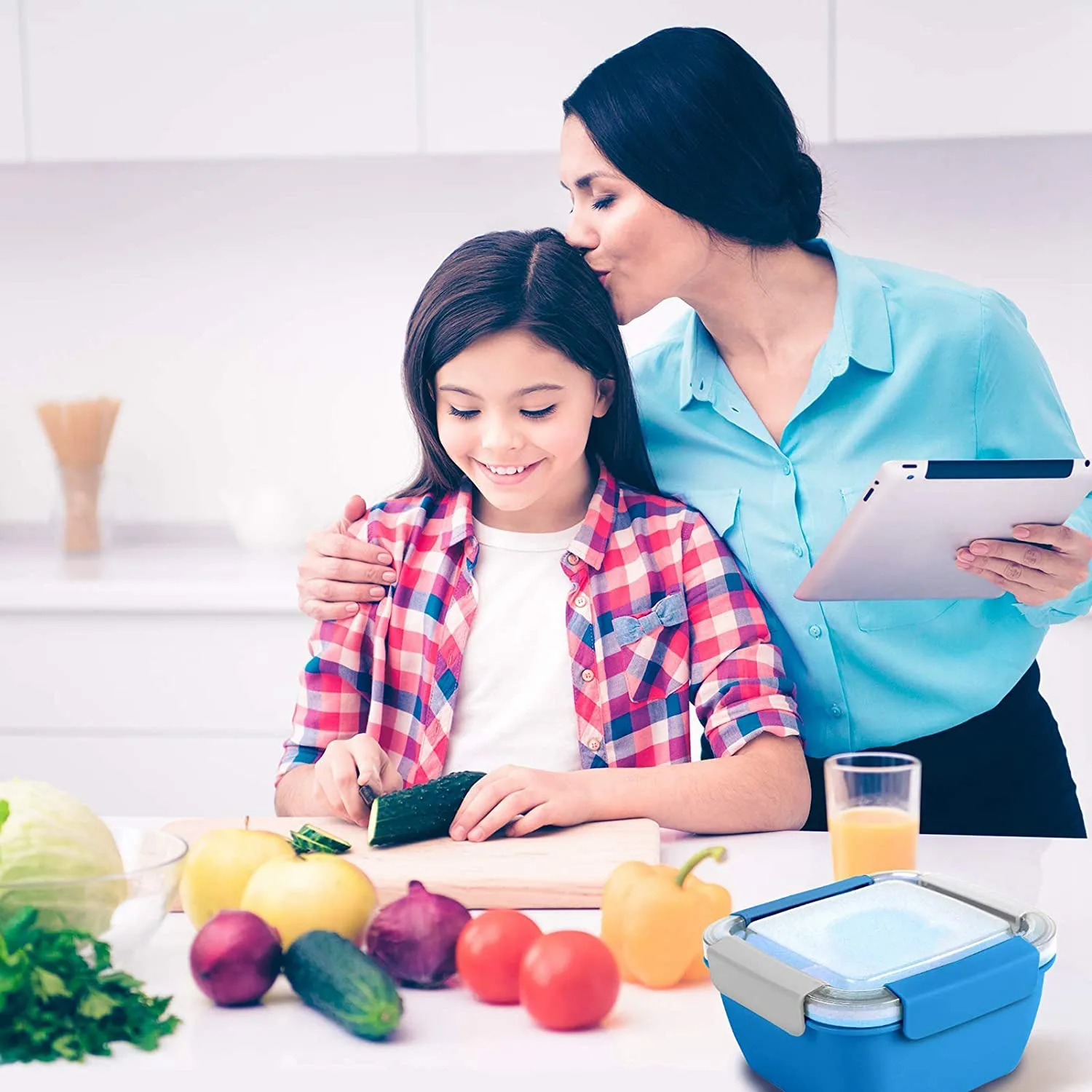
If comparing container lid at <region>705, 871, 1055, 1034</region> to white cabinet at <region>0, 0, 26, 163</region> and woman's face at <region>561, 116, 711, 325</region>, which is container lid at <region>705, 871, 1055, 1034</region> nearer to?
woman's face at <region>561, 116, 711, 325</region>

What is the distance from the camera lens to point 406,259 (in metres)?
3.26

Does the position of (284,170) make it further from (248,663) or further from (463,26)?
(248,663)

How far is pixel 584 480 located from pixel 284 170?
1919 mm

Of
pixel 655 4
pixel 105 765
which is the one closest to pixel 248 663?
pixel 105 765

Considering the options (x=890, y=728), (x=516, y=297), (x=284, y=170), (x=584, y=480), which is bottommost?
(x=890, y=728)

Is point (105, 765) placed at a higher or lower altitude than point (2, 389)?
lower

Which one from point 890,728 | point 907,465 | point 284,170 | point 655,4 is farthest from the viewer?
point 284,170

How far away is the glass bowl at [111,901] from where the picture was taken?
0.88 m

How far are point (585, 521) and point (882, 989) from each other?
91cm

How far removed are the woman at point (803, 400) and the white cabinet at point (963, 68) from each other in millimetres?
1030

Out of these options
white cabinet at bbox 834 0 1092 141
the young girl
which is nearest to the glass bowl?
the young girl

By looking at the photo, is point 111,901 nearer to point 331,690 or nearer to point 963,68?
point 331,690

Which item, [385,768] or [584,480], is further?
[584,480]

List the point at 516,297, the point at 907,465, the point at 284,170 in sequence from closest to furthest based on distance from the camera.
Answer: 1. the point at 907,465
2. the point at 516,297
3. the point at 284,170
